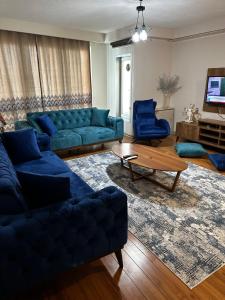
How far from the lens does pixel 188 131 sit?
16.3 feet

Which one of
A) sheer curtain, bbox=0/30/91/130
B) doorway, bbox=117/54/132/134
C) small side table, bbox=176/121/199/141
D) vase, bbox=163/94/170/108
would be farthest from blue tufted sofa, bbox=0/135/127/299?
vase, bbox=163/94/170/108

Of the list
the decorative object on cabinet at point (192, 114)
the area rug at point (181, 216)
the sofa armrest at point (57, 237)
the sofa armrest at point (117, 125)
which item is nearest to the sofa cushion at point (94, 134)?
the sofa armrest at point (117, 125)

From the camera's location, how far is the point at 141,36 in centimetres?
342

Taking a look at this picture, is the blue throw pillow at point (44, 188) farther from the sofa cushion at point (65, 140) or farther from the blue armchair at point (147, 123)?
the blue armchair at point (147, 123)

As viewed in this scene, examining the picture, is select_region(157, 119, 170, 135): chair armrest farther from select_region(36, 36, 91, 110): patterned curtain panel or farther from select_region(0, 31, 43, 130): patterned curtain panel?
select_region(0, 31, 43, 130): patterned curtain panel

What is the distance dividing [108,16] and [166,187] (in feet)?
11.0

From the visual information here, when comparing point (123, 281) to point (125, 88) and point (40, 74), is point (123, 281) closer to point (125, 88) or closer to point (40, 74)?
point (40, 74)

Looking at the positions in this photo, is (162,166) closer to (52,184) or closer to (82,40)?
(52,184)

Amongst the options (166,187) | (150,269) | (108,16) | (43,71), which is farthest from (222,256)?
A: (43,71)

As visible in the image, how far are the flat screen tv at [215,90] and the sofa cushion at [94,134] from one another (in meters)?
2.30

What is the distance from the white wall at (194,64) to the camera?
4.71 m

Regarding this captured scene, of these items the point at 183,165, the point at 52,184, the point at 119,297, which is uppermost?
the point at 52,184

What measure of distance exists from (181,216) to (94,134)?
2631 millimetres

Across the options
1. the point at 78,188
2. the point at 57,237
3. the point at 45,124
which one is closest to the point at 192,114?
the point at 45,124
